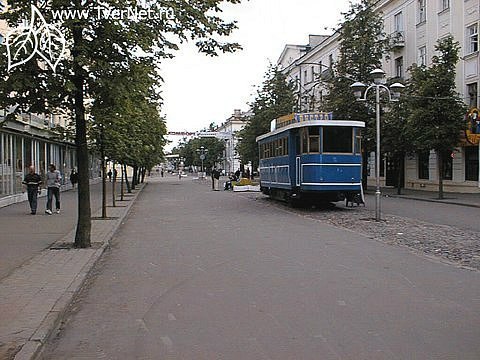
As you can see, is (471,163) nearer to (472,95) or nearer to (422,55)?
(472,95)

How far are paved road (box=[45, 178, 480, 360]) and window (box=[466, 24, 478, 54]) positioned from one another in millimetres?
24566

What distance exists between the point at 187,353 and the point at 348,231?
11657 millimetres

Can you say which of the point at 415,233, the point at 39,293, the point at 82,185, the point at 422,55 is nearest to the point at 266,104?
the point at 422,55

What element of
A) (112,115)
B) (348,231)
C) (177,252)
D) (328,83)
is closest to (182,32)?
(112,115)

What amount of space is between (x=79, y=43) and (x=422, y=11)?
33693 millimetres

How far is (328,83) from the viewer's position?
43.0 meters

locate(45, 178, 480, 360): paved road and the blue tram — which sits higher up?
the blue tram

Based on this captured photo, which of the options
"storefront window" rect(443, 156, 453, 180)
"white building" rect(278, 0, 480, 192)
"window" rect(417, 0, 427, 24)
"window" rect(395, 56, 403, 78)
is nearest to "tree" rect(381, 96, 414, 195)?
"storefront window" rect(443, 156, 453, 180)

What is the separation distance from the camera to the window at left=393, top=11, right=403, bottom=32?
145 ft

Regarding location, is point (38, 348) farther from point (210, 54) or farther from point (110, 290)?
point (210, 54)

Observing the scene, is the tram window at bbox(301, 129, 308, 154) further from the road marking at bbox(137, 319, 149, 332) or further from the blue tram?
the road marking at bbox(137, 319, 149, 332)

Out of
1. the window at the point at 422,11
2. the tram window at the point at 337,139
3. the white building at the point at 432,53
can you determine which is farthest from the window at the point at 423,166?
the tram window at the point at 337,139

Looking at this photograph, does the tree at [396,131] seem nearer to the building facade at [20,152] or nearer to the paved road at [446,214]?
the paved road at [446,214]

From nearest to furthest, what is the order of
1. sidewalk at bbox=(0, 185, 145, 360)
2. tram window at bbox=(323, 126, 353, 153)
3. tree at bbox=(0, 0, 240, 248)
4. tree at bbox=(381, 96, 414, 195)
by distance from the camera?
1. sidewalk at bbox=(0, 185, 145, 360)
2. tree at bbox=(0, 0, 240, 248)
3. tram window at bbox=(323, 126, 353, 153)
4. tree at bbox=(381, 96, 414, 195)
